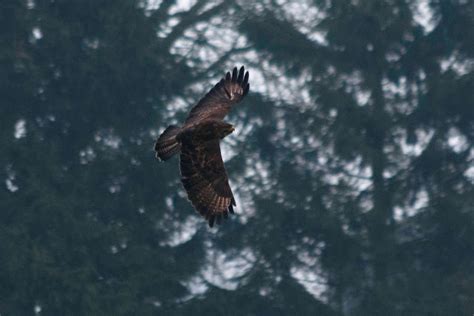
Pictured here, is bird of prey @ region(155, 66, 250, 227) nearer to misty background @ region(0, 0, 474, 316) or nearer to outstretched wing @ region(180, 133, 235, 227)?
outstretched wing @ region(180, 133, 235, 227)

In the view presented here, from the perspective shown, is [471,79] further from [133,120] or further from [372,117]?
[133,120]

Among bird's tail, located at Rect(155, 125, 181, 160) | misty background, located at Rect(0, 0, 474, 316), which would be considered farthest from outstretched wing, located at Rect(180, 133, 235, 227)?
misty background, located at Rect(0, 0, 474, 316)

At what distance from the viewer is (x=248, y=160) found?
72062 mm

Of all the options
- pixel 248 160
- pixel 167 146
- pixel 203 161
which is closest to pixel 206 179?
pixel 203 161

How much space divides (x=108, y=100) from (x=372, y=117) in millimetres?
15844

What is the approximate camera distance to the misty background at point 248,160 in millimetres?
70750

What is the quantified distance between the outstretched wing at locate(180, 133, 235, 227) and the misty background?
33472 mm

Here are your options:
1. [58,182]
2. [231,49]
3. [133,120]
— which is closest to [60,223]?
[58,182]

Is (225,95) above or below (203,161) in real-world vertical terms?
above

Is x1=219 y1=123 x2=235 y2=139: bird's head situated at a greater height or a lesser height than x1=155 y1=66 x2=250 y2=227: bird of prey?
greater

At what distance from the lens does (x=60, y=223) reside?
233 feet

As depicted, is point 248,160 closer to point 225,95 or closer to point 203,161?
point 225,95

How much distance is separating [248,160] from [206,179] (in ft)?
→ 115

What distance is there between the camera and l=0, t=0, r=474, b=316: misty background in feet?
232
